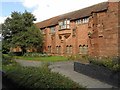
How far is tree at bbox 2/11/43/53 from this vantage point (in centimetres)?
4994

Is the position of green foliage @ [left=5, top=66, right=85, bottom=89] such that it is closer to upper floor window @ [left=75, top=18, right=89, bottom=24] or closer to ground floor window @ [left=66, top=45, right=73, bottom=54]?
upper floor window @ [left=75, top=18, right=89, bottom=24]

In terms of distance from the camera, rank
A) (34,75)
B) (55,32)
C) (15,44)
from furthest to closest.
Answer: (55,32) < (15,44) < (34,75)

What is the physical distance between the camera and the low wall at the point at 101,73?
60.8 ft

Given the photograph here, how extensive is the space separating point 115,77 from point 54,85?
8.14 meters

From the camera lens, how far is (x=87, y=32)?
42.1 m

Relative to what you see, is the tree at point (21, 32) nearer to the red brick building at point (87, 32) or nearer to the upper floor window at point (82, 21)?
the red brick building at point (87, 32)

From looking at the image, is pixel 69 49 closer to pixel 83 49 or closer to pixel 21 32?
pixel 83 49

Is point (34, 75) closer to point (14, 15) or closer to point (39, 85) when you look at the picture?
point (39, 85)

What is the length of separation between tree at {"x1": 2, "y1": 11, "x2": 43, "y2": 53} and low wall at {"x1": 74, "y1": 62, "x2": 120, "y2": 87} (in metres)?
25.9

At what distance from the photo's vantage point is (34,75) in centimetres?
1393

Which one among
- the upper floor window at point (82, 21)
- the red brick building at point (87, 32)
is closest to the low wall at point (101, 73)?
the red brick building at point (87, 32)

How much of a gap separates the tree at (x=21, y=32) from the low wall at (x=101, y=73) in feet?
85.1

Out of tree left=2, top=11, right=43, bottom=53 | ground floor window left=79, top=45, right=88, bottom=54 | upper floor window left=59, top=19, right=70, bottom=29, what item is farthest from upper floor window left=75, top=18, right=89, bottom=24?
tree left=2, top=11, right=43, bottom=53

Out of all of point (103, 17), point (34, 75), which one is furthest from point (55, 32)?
point (34, 75)
